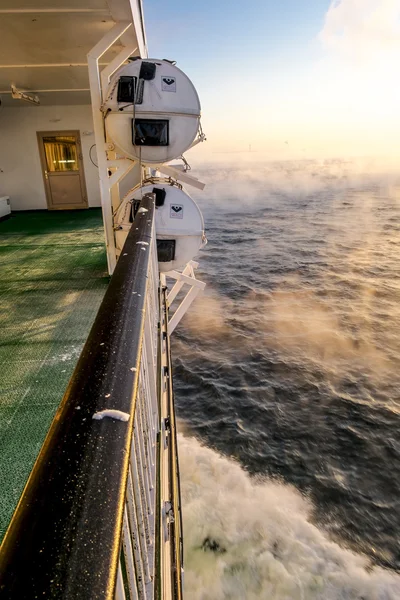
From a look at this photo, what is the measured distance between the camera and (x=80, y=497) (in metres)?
0.75

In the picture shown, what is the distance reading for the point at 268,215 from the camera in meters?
42.4

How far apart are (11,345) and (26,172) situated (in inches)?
428

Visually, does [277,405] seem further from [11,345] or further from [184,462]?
[11,345]

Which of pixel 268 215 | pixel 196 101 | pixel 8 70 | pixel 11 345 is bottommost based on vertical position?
pixel 268 215

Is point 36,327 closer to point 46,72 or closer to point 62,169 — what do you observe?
point 46,72

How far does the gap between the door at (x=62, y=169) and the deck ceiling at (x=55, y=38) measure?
2.06 meters

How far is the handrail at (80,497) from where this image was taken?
62cm

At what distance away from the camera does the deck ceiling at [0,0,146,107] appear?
17.8 feet

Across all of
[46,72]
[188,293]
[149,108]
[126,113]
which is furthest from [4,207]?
[149,108]

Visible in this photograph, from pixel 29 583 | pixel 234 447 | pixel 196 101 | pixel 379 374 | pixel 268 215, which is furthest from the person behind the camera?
pixel 268 215

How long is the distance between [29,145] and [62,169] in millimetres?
1240

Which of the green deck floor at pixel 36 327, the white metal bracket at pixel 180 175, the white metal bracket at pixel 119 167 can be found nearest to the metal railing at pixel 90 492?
the green deck floor at pixel 36 327

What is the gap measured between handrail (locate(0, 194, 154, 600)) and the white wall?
13.5 meters

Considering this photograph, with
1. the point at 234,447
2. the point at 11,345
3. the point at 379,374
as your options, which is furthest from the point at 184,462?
the point at 379,374
